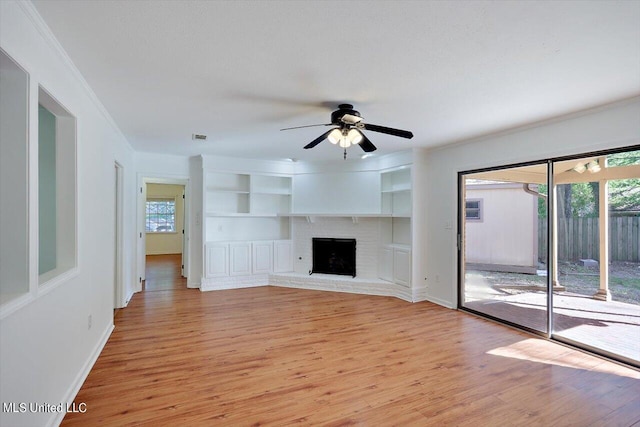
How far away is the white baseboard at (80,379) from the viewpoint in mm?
2023

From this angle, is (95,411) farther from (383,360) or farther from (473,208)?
(473,208)

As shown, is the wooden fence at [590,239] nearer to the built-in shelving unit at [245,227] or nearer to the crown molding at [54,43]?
the built-in shelving unit at [245,227]

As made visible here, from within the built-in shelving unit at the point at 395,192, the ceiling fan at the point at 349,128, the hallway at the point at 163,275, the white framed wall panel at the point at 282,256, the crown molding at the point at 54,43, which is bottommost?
the hallway at the point at 163,275

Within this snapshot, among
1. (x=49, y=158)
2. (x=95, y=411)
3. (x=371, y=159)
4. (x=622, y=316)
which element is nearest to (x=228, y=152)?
(x=371, y=159)

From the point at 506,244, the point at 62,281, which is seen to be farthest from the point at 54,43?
the point at 506,244

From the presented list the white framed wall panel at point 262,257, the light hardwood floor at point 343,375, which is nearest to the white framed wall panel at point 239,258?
the white framed wall panel at point 262,257

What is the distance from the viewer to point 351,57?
2186mm

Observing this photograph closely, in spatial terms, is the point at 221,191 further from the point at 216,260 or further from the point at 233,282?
the point at 233,282

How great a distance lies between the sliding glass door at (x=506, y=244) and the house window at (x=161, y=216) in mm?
9554

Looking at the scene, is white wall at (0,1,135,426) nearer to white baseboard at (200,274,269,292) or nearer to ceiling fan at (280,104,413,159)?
ceiling fan at (280,104,413,159)

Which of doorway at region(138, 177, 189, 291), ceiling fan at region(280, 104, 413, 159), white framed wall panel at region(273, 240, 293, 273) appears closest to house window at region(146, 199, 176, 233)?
doorway at region(138, 177, 189, 291)

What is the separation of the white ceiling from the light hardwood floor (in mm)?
2460

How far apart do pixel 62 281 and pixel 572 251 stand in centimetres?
487

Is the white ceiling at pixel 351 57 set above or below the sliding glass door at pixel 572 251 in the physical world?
above
